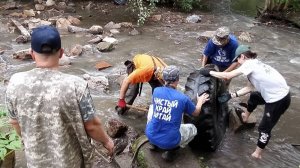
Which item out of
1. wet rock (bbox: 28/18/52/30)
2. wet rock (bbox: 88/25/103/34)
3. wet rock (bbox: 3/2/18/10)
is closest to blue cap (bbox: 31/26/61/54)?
wet rock (bbox: 88/25/103/34)

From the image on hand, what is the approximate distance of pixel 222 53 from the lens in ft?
20.3

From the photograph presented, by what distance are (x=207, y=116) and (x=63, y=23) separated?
7400 mm

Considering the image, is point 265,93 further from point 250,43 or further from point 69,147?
point 250,43

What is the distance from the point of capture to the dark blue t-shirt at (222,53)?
610 centimetres

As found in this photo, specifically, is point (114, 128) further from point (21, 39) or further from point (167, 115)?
point (21, 39)

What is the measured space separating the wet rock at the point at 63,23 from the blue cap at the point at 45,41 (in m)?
8.58

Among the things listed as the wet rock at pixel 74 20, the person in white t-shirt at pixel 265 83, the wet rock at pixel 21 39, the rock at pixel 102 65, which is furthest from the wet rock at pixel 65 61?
the person in white t-shirt at pixel 265 83

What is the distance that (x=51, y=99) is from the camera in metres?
2.69

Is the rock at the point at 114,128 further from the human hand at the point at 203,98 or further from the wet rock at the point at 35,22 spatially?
the wet rock at the point at 35,22

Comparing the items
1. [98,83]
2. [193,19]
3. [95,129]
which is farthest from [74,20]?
[95,129]

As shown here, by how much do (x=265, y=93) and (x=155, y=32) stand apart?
6.66 meters

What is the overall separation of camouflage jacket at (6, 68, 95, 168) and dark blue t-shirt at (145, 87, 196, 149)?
1527 millimetres

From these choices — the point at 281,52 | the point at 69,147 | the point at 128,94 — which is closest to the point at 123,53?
the point at 128,94

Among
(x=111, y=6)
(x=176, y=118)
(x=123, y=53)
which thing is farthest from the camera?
(x=111, y=6)
